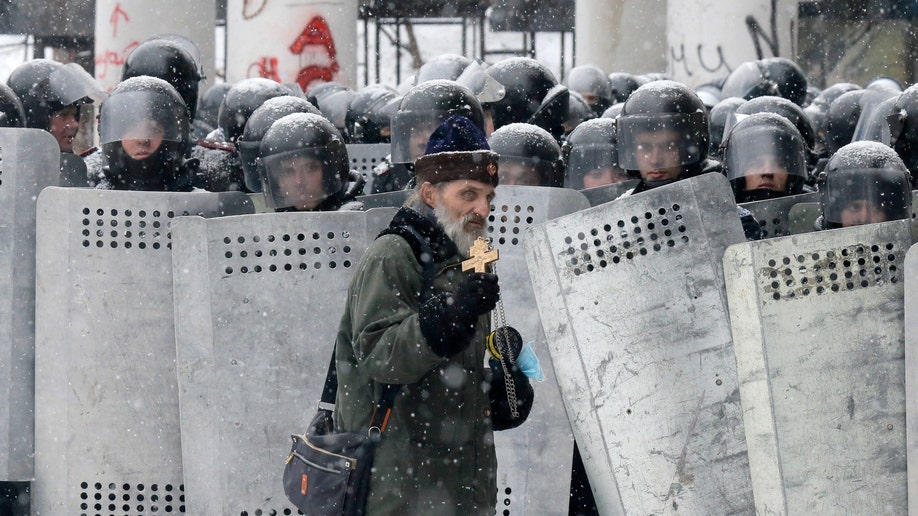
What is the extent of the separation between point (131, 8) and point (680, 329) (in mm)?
12161

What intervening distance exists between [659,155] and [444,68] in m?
3.15

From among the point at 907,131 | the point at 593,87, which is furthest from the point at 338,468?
the point at 593,87

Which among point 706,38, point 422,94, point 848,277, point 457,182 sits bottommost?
point 848,277

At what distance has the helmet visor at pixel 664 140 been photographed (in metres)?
5.40

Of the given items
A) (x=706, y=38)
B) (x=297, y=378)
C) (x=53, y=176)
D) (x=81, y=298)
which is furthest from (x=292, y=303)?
(x=706, y=38)

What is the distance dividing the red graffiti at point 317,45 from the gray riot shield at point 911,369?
11.5 m

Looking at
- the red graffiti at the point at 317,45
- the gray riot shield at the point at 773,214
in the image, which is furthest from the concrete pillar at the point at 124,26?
the gray riot shield at the point at 773,214

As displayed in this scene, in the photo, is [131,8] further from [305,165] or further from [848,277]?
[848,277]

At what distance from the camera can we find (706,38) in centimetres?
1505

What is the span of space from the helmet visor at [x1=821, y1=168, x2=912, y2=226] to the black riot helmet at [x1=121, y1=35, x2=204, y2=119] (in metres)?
4.38

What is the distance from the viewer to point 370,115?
878cm

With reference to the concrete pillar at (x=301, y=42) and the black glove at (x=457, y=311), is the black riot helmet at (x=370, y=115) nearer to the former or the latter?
the black glove at (x=457, y=311)

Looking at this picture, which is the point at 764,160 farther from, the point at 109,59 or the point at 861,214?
the point at 109,59

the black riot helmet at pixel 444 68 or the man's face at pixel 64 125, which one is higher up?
the black riot helmet at pixel 444 68
